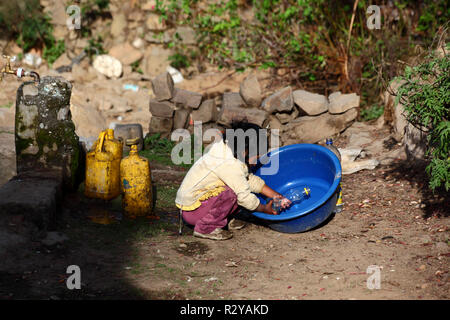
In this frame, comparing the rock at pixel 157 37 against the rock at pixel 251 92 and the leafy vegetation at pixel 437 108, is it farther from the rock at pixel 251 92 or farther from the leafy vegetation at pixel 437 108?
the leafy vegetation at pixel 437 108

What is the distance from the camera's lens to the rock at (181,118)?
25.1 feet

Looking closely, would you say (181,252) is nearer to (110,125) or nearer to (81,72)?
(110,125)

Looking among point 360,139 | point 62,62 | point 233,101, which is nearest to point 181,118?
point 233,101

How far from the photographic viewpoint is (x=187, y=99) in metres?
7.68

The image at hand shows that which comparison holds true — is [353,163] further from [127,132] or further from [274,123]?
[127,132]

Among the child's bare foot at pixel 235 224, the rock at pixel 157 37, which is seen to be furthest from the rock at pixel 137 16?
the child's bare foot at pixel 235 224

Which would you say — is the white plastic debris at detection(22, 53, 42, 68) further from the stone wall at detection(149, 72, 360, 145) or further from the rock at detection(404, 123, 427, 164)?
the rock at detection(404, 123, 427, 164)

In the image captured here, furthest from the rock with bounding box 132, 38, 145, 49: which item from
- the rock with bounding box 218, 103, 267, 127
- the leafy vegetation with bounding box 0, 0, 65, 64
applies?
the rock with bounding box 218, 103, 267, 127

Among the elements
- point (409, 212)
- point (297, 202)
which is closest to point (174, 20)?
point (297, 202)

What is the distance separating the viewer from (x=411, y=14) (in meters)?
8.87

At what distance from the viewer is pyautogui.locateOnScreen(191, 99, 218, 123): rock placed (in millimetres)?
7598

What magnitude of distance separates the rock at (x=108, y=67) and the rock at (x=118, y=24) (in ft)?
2.34

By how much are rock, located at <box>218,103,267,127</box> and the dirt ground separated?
2079 millimetres

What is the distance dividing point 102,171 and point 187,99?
9.05 ft
